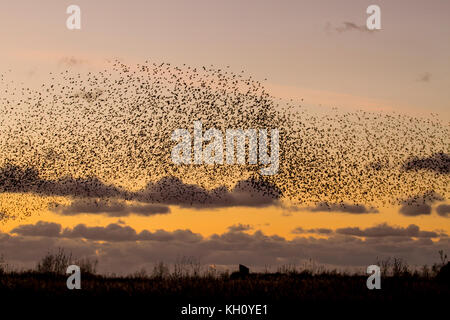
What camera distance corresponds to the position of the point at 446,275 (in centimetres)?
3297

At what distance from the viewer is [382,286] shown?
2873cm
